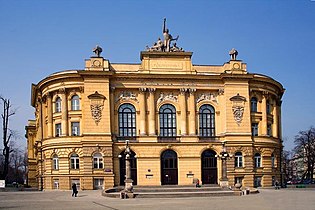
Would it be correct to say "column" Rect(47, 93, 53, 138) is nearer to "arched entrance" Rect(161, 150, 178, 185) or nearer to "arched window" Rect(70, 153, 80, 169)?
"arched window" Rect(70, 153, 80, 169)

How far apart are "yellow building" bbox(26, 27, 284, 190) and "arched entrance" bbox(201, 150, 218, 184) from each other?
0.44ft

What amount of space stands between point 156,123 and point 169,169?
20.7 feet

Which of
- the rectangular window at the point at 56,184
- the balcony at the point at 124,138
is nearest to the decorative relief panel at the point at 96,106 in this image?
the balcony at the point at 124,138

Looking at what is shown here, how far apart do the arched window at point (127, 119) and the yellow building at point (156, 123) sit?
0.44 feet

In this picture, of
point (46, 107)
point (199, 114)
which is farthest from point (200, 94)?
point (46, 107)

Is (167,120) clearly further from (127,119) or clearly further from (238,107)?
(238,107)

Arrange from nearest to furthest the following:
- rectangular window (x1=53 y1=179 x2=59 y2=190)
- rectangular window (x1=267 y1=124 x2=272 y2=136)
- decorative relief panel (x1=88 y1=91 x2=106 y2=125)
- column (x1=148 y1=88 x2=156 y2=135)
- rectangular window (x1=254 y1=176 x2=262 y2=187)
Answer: decorative relief panel (x1=88 y1=91 x2=106 y2=125), rectangular window (x1=53 y1=179 x2=59 y2=190), column (x1=148 y1=88 x2=156 y2=135), rectangular window (x1=254 y1=176 x2=262 y2=187), rectangular window (x1=267 y1=124 x2=272 y2=136)

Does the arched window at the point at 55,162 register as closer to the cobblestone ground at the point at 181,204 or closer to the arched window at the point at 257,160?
the cobblestone ground at the point at 181,204

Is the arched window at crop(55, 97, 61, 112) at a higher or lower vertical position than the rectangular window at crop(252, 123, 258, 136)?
higher

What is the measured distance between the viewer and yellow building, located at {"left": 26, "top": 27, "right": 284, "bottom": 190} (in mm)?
60250

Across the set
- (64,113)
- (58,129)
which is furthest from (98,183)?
(64,113)

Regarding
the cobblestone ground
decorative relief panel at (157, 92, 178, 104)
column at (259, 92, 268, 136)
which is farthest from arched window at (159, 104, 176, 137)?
the cobblestone ground

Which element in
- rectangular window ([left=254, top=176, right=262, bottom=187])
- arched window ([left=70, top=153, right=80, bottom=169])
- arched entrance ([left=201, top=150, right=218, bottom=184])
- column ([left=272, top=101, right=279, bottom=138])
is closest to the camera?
arched window ([left=70, top=153, right=80, bottom=169])

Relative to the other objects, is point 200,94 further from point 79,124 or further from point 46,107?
point 46,107
